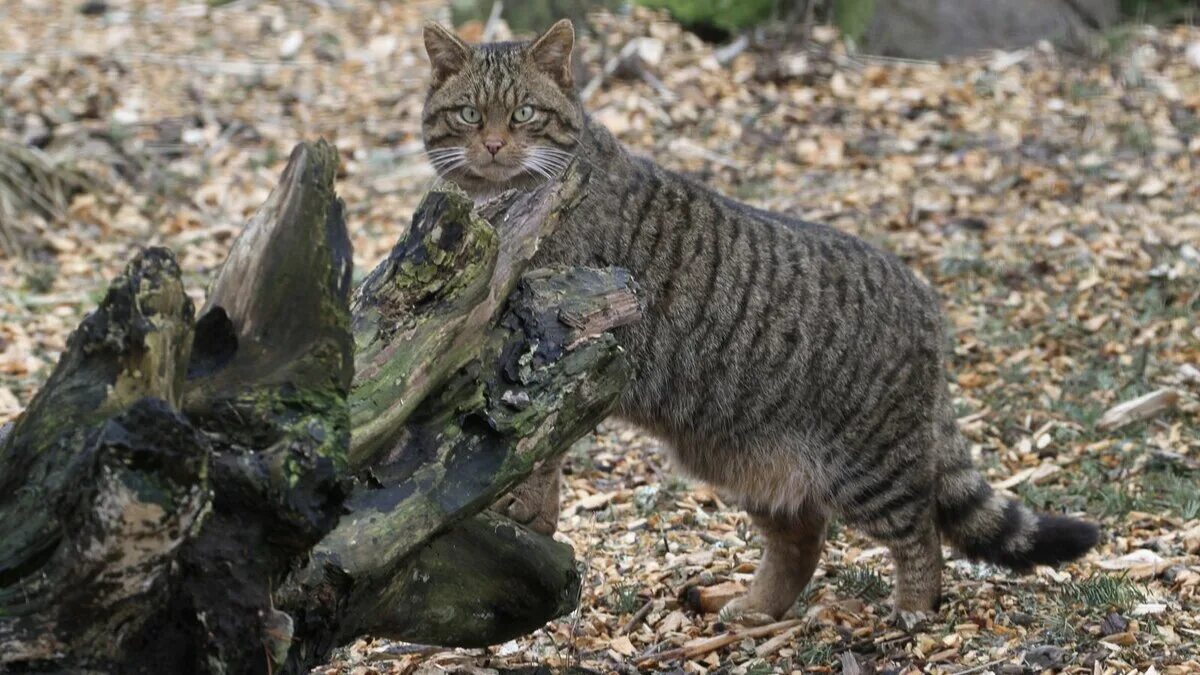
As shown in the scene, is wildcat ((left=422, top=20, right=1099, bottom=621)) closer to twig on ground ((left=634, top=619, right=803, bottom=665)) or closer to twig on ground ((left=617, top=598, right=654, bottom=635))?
twig on ground ((left=634, top=619, right=803, bottom=665))

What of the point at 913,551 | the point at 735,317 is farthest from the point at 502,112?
the point at 913,551

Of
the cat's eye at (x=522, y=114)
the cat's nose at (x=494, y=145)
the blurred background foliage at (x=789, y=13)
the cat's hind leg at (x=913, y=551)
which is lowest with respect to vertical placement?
the cat's hind leg at (x=913, y=551)

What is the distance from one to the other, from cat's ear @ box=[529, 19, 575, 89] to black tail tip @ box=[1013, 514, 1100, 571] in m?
2.36

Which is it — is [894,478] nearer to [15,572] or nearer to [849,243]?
[849,243]

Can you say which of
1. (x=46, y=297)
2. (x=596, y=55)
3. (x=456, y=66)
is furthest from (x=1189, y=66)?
(x=46, y=297)

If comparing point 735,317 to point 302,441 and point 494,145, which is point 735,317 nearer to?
point 494,145

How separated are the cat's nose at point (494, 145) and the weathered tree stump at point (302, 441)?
4.90 ft

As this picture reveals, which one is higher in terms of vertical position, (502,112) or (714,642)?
(502,112)

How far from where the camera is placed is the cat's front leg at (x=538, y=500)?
15.2 ft

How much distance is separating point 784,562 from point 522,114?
189 cm

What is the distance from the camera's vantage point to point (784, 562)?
521 centimetres

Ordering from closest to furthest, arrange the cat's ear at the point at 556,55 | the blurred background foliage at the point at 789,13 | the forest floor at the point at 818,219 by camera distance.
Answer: the forest floor at the point at 818,219, the cat's ear at the point at 556,55, the blurred background foliage at the point at 789,13

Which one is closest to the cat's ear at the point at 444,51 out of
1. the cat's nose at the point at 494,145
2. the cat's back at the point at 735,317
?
the cat's nose at the point at 494,145

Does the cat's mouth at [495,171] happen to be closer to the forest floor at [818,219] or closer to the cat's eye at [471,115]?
the cat's eye at [471,115]
